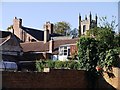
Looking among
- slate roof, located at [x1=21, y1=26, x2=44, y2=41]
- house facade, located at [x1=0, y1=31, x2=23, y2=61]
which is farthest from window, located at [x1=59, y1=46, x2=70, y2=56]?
slate roof, located at [x1=21, y1=26, x2=44, y2=41]

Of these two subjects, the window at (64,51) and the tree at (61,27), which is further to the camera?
the tree at (61,27)

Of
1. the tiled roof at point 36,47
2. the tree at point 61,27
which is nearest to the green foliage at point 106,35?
the tiled roof at point 36,47

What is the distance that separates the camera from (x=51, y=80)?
24.2 metres

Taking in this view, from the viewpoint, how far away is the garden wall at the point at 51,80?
21734 millimetres

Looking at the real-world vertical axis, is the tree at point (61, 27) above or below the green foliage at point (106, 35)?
above

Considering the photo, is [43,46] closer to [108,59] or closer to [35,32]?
[35,32]

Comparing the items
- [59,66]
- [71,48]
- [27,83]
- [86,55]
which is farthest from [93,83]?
[71,48]

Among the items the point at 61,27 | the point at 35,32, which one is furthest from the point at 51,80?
the point at 61,27

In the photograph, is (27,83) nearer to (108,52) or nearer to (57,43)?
(108,52)

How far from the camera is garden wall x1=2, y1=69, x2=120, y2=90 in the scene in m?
21.7

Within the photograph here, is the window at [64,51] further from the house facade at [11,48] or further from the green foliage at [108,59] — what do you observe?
the green foliage at [108,59]

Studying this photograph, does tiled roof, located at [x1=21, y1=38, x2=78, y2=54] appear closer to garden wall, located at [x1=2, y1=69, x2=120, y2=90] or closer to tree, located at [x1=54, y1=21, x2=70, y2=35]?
garden wall, located at [x1=2, y1=69, x2=120, y2=90]

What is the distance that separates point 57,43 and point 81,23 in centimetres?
3453

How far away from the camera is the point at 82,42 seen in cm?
2939
